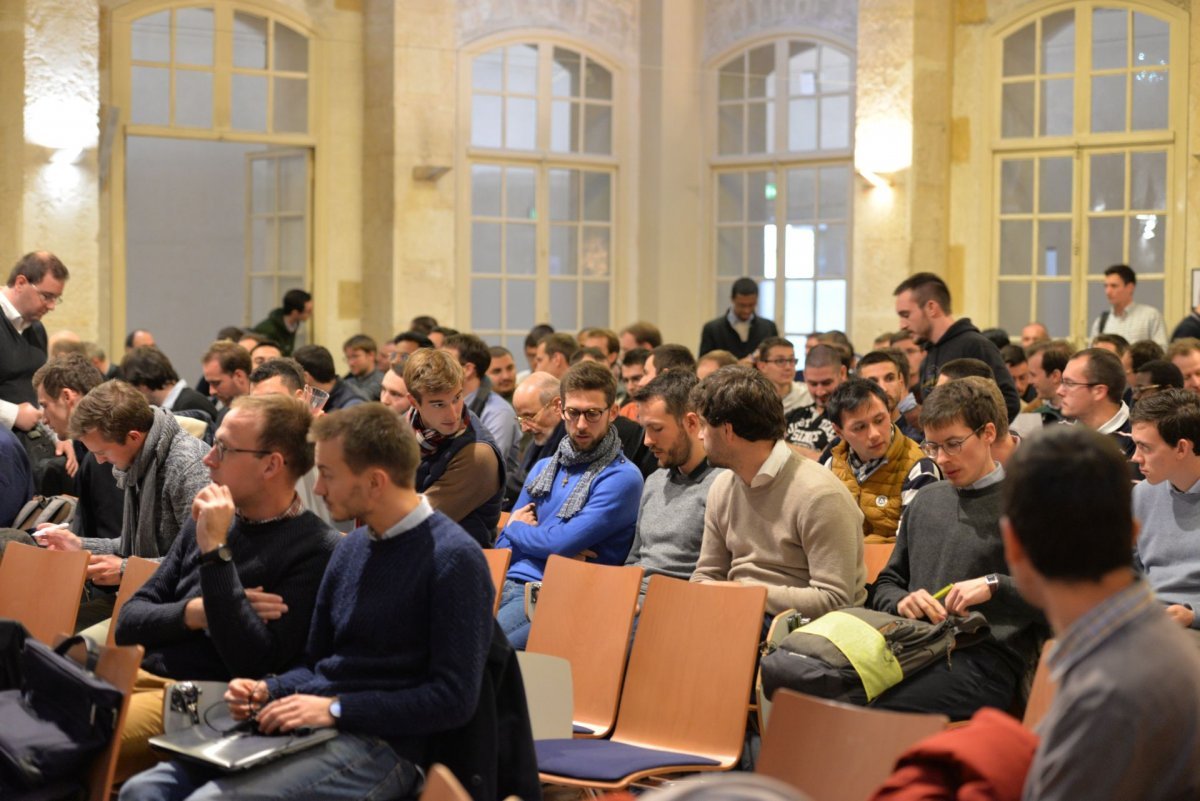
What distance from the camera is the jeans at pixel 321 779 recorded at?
2787 millimetres

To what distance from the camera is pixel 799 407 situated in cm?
715

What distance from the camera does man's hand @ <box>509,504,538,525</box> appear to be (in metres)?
5.02

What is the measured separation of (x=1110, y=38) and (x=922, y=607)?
8.50 m

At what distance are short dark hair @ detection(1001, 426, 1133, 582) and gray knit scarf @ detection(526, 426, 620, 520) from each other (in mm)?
3037

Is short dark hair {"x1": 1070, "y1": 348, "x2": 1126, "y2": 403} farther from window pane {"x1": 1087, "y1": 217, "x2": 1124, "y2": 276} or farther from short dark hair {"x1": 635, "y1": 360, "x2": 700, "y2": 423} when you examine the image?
window pane {"x1": 1087, "y1": 217, "x2": 1124, "y2": 276}

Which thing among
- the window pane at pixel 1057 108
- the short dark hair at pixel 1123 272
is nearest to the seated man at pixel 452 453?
the short dark hair at pixel 1123 272

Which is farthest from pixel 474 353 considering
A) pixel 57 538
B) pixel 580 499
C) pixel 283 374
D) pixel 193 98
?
pixel 193 98

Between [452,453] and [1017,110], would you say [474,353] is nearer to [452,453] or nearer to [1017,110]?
A: [452,453]

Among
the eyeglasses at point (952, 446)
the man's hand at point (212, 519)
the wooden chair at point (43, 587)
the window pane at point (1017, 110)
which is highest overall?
the window pane at point (1017, 110)

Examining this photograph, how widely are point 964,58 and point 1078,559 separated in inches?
400

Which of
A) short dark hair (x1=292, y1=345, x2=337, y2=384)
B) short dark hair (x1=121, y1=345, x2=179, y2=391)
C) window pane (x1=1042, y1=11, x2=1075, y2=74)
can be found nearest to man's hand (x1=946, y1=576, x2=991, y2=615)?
short dark hair (x1=121, y1=345, x2=179, y2=391)

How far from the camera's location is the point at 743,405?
13.3 ft

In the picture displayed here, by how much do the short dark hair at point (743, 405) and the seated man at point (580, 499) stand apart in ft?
2.54

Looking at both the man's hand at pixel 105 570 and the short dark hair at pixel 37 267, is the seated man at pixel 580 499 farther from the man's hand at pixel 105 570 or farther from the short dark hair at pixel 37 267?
the short dark hair at pixel 37 267
